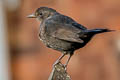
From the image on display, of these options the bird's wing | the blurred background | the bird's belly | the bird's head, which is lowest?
the blurred background

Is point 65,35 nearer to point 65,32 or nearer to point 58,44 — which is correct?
point 65,32

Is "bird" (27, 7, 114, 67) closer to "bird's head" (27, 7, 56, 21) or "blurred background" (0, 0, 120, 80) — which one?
"bird's head" (27, 7, 56, 21)

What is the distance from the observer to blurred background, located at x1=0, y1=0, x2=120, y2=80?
12133 millimetres

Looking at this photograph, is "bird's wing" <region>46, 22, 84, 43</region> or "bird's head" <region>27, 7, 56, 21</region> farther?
"bird's head" <region>27, 7, 56, 21</region>

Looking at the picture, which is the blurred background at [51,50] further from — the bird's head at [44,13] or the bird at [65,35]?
the bird at [65,35]

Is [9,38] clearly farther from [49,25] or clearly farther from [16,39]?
[49,25]

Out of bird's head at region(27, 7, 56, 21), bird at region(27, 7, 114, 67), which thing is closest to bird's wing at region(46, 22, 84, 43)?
bird at region(27, 7, 114, 67)

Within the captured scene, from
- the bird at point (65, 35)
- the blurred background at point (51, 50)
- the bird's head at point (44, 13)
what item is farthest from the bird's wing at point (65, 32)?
the blurred background at point (51, 50)

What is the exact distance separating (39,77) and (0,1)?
5.78 feet

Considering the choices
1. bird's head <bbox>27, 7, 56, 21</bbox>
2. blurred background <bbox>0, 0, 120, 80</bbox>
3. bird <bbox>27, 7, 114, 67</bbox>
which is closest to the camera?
bird <bbox>27, 7, 114, 67</bbox>

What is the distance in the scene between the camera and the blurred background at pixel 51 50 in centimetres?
1213

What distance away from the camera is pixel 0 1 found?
42.9 feet

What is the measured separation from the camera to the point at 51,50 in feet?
40.5

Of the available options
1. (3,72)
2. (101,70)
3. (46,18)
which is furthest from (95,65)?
(46,18)
